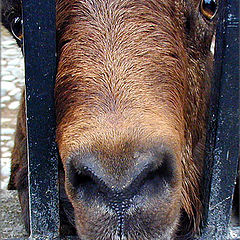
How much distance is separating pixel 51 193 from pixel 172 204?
0.74m

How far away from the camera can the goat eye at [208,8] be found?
3.32 metres

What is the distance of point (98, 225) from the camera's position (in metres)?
2.28

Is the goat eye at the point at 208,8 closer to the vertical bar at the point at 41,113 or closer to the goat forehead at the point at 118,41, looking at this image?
the goat forehead at the point at 118,41

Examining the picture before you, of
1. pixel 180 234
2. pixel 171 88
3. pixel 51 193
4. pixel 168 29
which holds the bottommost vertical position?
pixel 180 234

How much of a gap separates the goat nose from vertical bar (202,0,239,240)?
0.56 metres

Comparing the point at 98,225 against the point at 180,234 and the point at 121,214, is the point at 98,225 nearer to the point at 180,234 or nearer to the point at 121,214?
the point at 121,214

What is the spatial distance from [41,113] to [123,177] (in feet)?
2.27

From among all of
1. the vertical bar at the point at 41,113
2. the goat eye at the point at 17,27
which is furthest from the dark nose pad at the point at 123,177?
the goat eye at the point at 17,27

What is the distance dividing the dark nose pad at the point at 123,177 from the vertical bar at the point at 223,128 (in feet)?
1.76

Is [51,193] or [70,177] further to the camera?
[51,193]

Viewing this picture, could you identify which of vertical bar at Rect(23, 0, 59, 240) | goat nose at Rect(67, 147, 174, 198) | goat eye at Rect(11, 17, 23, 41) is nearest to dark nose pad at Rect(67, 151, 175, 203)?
goat nose at Rect(67, 147, 174, 198)

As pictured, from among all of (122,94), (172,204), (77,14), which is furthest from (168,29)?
(172,204)

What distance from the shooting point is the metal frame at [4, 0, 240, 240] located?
241cm

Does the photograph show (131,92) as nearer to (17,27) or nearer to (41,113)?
(41,113)
